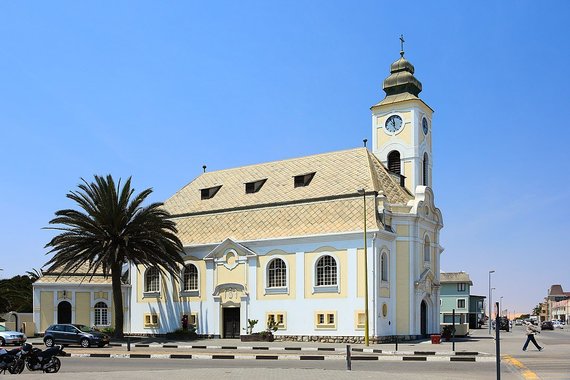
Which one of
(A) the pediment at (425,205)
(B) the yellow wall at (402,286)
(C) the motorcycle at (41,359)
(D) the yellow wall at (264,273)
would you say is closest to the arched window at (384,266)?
(B) the yellow wall at (402,286)

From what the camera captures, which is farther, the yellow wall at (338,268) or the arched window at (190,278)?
the arched window at (190,278)

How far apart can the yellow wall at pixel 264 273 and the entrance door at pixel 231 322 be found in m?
2.68

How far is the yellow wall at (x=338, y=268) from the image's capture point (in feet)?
150

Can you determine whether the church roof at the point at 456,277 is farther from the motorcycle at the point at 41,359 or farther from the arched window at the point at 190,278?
the motorcycle at the point at 41,359

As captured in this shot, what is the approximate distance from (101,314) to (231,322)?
13.4 metres

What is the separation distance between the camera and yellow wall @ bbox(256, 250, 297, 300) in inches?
1896

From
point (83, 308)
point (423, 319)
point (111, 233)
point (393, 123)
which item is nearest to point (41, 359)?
point (111, 233)

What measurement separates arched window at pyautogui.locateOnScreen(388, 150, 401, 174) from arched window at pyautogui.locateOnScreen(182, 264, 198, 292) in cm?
1750

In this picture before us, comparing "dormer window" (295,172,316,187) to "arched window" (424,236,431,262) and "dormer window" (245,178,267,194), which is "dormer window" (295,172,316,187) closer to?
"dormer window" (245,178,267,194)

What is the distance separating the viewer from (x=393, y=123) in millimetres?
55219

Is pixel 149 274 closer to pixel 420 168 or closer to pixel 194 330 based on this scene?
pixel 194 330

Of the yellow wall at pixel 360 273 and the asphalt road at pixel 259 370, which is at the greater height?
the yellow wall at pixel 360 273

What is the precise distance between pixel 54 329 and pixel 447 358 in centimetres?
2346

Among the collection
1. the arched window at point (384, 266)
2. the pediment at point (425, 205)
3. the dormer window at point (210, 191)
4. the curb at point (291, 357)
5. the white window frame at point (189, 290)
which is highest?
the dormer window at point (210, 191)
